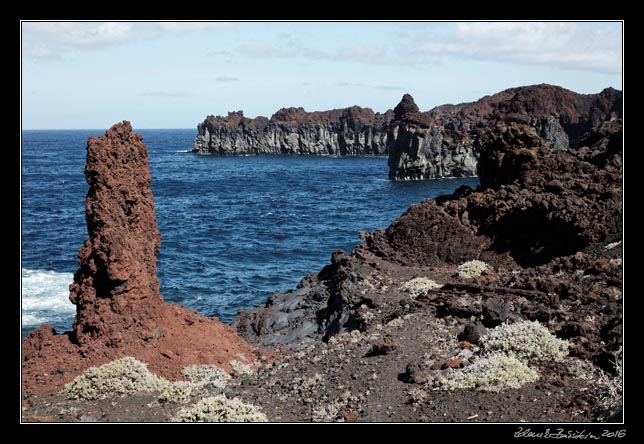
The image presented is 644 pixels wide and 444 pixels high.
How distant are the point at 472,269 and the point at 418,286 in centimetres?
248

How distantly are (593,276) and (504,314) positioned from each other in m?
3.65

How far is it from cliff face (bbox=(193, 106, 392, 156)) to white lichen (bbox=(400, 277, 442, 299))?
4709 inches

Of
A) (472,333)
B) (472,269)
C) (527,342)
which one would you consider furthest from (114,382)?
Answer: (472,269)

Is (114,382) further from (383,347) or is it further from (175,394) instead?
(383,347)

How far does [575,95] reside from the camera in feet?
406

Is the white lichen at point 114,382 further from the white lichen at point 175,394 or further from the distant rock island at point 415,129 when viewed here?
the distant rock island at point 415,129

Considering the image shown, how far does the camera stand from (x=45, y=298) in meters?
29.9

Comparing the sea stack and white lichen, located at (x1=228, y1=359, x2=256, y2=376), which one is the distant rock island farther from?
the sea stack

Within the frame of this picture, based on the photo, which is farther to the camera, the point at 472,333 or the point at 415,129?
the point at 415,129

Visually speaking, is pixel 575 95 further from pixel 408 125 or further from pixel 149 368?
pixel 149 368

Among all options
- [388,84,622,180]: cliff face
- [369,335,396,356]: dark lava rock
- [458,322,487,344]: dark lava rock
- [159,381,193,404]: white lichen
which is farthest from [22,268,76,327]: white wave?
[388,84,622,180]: cliff face

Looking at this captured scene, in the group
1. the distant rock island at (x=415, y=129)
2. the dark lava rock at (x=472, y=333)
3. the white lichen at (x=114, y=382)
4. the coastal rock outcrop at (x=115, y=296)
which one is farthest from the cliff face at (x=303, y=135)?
the white lichen at (x=114, y=382)

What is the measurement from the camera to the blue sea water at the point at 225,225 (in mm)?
32188

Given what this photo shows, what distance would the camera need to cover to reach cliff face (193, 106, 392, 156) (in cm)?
14050
